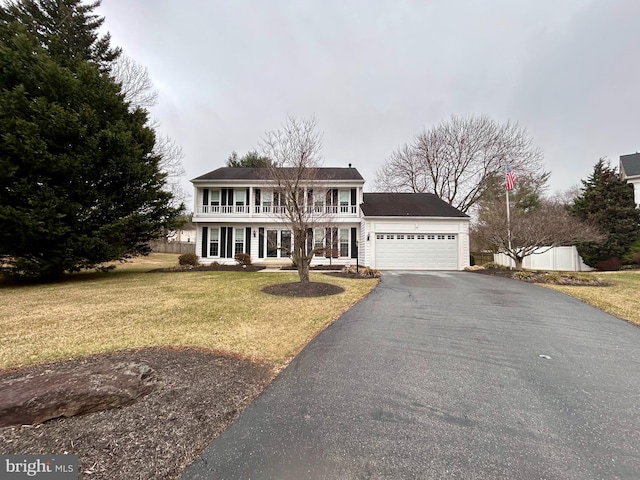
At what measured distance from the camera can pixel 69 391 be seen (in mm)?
2691

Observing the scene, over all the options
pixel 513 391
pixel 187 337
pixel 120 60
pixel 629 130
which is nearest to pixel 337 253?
pixel 187 337

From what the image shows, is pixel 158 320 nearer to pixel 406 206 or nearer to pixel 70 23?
pixel 406 206

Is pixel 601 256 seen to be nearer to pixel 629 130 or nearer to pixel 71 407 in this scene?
pixel 629 130

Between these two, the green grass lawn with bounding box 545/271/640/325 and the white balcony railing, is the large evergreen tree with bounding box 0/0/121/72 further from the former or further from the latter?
the green grass lawn with bounding box 545/271/640/325

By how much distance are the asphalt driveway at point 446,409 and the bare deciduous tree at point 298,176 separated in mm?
4943

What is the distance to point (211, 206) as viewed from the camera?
61.1 ft

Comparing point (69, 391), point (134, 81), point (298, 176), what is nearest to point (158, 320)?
point (69, 391)

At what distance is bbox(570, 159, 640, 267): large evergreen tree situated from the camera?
16469 mm

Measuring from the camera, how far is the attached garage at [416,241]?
657 inches

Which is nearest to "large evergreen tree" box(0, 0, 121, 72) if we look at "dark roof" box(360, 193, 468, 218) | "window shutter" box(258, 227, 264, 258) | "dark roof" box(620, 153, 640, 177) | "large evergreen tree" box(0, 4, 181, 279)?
"large evergreen tree" box(0, 4, 181, 279)

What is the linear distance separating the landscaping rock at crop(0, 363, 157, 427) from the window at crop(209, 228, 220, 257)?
1564cm

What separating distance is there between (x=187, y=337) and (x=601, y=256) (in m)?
22.7

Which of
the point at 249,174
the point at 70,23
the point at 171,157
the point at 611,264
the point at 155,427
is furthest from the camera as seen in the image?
the point at 171,157

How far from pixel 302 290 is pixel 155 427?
6258mm
